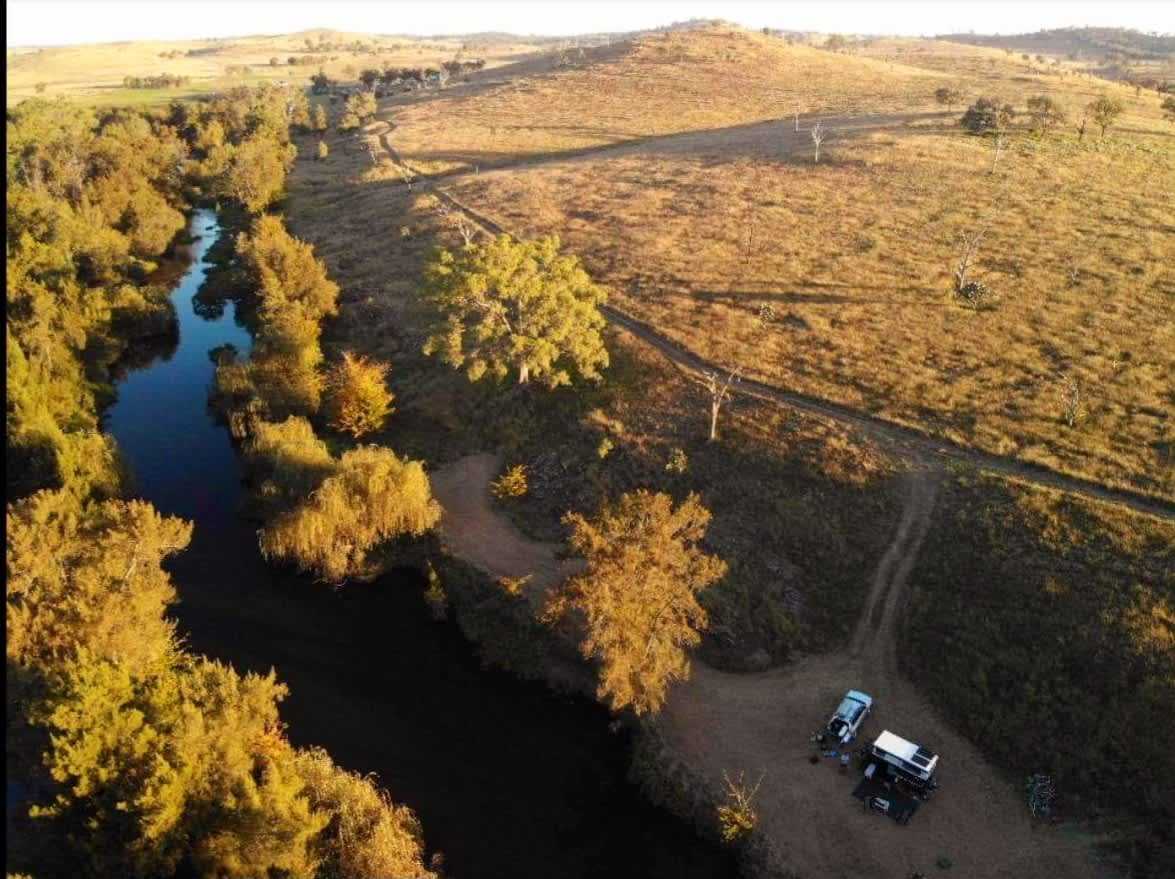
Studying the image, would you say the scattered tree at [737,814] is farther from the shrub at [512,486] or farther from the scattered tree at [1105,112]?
the scattered tree at [1105,112]

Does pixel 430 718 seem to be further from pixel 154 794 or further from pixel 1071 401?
pixel 1071 401

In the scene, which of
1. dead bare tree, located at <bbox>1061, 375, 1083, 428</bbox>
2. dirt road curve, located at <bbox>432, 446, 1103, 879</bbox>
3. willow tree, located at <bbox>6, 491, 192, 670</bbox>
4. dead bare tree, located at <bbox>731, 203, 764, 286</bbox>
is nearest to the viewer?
dirt road curve, located at <bbox>432, 446, 1103, 879</bbox>

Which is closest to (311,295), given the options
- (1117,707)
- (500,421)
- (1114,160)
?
(500,421)

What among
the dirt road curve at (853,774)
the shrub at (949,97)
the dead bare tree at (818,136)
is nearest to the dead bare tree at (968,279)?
the dirt road curve at (853,774)

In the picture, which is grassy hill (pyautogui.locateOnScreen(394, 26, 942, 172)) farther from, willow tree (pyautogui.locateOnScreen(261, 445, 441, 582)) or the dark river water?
the dark river water

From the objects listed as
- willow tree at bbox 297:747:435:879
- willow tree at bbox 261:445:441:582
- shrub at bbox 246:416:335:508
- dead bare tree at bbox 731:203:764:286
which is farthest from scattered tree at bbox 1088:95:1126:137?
willow tree at bbox 297:747:435:879

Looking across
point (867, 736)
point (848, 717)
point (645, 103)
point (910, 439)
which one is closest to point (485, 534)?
point (848, 717)

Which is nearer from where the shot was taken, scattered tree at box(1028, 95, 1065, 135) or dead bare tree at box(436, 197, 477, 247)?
dead bare tree at box(436, 197, 477, 247)
